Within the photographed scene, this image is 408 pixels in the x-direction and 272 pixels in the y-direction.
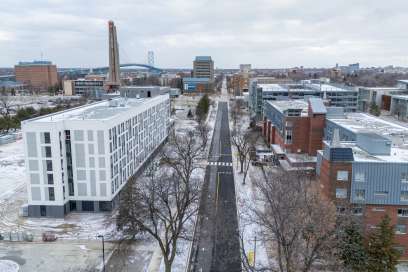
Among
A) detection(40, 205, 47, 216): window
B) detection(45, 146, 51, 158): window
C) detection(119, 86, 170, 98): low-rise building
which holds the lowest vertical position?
detection(40, 205, 47, 216): window

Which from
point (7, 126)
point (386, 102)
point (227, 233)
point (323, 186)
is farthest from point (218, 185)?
point (386, 102)

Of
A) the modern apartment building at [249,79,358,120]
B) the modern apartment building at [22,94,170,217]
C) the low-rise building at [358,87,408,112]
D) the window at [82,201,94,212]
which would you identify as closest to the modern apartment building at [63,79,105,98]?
the modern apartment building at [249,79,358,120]

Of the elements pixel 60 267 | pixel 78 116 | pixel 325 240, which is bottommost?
pixel 60 267

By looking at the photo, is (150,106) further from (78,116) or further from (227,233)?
(227,233)

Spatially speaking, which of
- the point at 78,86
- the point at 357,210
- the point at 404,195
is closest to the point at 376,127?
the point at 404,195

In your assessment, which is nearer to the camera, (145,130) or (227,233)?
(227,233)

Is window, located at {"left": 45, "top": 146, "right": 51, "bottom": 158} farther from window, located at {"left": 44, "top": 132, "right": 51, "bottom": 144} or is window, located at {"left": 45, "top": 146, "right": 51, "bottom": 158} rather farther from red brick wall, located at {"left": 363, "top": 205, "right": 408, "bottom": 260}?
red brick wall, located at {"left": 363, "top": 205, "right": 408, "bottom": 260}

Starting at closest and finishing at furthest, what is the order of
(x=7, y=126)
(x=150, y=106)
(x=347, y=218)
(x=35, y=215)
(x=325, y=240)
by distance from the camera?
(x=325, y=240), (x=347, y=218), (x=35, y=215), (x=150, y=106), (x=7, y=126)
